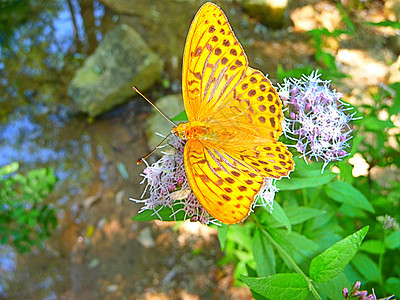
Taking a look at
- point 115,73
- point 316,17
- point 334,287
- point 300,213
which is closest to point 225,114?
point 300,213

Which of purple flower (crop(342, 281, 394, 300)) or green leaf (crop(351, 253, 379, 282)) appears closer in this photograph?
purple flower (crop(342, 281, 394, 300))

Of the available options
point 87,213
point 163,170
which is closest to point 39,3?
point 87,213

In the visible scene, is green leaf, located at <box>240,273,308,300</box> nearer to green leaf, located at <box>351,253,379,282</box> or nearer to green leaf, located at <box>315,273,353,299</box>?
green leaf, located at <box>315,273,353,299</box>

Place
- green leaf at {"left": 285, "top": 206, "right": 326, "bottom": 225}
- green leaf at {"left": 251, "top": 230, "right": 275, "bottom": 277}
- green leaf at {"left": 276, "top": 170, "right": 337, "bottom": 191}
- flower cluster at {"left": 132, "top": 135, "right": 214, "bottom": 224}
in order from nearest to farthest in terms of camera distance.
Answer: flower cluster at {"left": 132, "top": 135, "right": 214, "bottom": 224} → green leaf at {"left": 276, "top": 170, "right": 337, "bottom": 191} → green leaf at {"left": 251, "top": 230, "right": 275, "bottom": 277} → green leaf at {"left": 285, "top": 206, "right": 326, "bottom": 225}

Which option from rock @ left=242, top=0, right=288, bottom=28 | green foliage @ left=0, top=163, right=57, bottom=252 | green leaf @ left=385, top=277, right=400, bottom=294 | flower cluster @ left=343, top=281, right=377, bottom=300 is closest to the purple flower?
flower cluster @ left=343, top=281, right=377, bottom=300

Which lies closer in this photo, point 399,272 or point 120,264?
point 399,272

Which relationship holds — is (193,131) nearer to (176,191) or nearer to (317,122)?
(176,191)

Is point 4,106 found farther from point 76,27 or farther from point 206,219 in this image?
point 206,219

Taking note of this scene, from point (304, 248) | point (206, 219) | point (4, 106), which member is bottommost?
point (4, 106)
